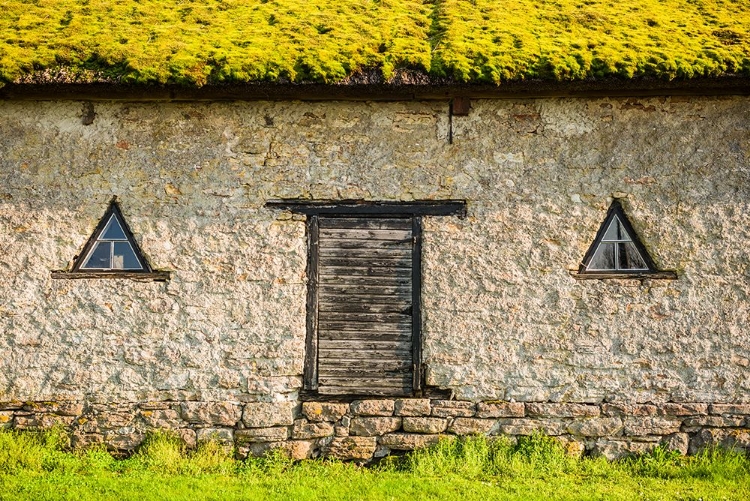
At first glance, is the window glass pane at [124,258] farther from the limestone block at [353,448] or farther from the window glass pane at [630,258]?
the window glass pane at [630,258]

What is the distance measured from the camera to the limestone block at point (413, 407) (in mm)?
5926

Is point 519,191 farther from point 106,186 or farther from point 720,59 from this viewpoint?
point 106,186

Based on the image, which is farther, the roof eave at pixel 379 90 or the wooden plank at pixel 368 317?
the wooden plank at pixel 368 317

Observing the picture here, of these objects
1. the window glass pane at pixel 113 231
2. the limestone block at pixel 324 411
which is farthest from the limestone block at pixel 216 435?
the window glass pane at pixel 113 231

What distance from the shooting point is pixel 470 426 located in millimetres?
5918

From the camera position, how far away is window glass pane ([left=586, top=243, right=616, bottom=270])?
6059mm

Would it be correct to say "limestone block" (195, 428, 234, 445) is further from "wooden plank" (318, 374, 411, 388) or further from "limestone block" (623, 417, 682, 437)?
"limestone block" (623, 417, 682, 437)

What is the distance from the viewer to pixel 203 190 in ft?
19.9

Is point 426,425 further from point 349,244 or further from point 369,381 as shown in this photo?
point 349,244

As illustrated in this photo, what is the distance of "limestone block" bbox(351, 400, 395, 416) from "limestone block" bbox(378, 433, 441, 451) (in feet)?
0.68


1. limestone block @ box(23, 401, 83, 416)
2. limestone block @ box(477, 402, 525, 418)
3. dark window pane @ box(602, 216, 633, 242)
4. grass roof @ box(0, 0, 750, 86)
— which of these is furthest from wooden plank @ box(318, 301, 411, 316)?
limestone block @ box(23, 401, 83, 416)

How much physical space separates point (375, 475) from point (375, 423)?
1.55 feet

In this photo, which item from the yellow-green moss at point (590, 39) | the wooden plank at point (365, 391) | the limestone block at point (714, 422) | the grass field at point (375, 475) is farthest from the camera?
the wooden plank at point (365, 391)

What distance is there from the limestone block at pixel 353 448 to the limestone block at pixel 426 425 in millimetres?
334
